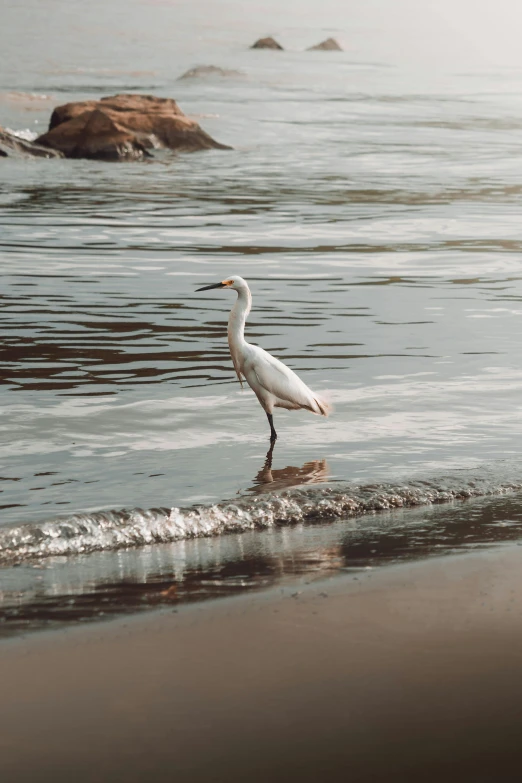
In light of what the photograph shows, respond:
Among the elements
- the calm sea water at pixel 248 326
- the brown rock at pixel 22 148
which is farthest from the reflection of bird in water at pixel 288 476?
the brown rock at pixel 22 148

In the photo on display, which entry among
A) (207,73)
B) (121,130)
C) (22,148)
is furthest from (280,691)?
(207,73)

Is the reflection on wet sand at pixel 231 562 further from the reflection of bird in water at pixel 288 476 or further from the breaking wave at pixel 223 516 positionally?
the reflection of bird in water at pixel 288 476

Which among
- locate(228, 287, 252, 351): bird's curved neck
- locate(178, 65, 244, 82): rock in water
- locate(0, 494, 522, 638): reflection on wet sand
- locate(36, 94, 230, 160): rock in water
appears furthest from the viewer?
locate(178, 65, 244, 82): rock in water

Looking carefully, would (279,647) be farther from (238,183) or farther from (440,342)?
(238,183)

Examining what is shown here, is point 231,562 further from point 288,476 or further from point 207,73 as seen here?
point 207,73

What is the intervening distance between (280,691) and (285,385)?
4.24 meters

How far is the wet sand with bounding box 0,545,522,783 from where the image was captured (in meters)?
3.68

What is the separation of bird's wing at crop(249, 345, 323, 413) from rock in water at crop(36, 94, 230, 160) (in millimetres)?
23618

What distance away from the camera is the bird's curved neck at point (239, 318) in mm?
8773

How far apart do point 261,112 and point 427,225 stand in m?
35.1

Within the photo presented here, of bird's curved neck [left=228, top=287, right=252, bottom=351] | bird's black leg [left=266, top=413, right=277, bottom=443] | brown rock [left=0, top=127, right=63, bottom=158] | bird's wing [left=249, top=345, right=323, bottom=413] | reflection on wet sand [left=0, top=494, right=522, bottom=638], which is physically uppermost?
brown rock [left=0, top=127, right=63, bottom=158]

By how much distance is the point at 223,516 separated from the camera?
6355 millimetres

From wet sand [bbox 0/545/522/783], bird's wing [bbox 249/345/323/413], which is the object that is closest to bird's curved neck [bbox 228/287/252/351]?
bird's wing [bbox 249/345/323/413]

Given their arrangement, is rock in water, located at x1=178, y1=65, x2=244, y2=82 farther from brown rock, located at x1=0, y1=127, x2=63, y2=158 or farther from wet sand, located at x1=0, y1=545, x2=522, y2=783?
wet sand, located at x1=0, y1=545, x2=522, y2=783
